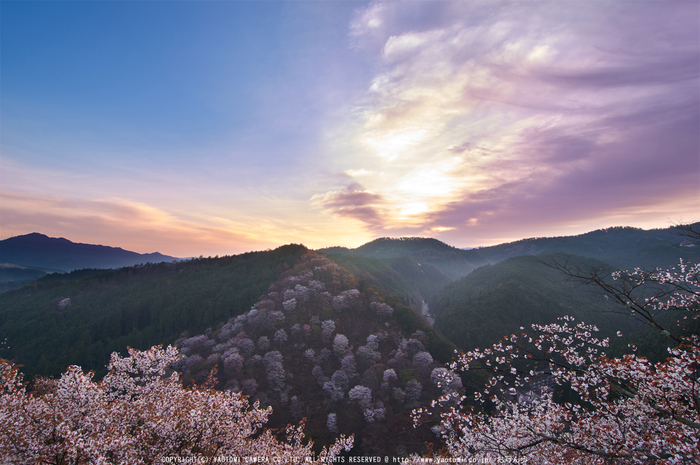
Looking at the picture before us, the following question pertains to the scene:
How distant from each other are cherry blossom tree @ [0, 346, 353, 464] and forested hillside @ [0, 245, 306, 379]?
77.4 m

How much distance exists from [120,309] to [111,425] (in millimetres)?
108853

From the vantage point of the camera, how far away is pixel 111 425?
1327 centimetres

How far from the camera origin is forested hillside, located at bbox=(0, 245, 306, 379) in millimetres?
78875

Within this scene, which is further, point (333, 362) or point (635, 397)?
point (333, 362)

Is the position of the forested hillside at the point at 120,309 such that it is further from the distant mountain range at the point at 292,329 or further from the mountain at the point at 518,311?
the mountain at the point at 518,311

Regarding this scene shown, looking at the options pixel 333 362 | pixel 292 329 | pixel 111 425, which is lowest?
pixel 333 362

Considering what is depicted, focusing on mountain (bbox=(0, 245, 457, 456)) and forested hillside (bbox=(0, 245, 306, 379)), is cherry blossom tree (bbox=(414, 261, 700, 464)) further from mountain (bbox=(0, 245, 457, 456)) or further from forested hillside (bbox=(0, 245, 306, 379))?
forested hillside (bbox=(0, 245, 306, 379))

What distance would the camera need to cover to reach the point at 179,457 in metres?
13.2

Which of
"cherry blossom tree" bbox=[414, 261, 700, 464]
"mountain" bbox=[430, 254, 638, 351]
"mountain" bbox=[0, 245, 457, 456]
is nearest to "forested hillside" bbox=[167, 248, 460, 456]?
"mountain" bbox=[0, 245, 457, 456]

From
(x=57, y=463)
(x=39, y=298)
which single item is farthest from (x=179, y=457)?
(x=39, y=298)

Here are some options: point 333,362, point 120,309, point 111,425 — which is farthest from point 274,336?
point 120,309

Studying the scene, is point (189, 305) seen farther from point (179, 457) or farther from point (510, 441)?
point (510, 441)

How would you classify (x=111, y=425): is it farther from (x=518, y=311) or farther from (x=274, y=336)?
(x=518, y=311)

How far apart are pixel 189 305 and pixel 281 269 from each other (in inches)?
1379
